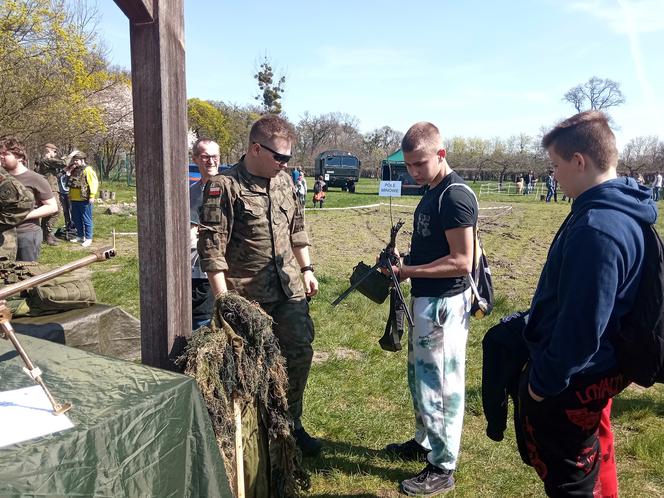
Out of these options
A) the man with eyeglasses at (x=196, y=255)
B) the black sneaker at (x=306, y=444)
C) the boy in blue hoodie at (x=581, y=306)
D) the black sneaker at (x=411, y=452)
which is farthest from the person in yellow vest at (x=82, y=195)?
the boy in blue hoodie at (x=581, y=306)

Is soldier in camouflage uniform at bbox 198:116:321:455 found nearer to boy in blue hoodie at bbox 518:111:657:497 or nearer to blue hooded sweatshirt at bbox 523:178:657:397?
boy in blue hoodie at bbox 518:111:657:497

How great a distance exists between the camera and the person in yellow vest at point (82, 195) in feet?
33.4

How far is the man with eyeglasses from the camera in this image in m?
3.90

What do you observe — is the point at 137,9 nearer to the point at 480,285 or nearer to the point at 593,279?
the point at 593,279

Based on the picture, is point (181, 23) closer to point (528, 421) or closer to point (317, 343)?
point (528, 421)

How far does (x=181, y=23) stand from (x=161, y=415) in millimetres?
1595

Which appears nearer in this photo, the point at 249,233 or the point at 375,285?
the point at 249,233

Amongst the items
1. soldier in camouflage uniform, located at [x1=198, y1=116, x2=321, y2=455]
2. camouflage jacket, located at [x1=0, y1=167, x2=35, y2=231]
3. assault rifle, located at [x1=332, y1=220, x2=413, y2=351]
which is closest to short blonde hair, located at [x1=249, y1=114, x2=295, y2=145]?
soldier in camouflage uniform, located at [x1=198, y1=116, x2=321, y2=455]

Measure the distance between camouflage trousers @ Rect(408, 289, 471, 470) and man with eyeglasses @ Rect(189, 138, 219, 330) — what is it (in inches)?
63.4

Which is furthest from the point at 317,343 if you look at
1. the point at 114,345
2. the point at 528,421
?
the point at 528,421

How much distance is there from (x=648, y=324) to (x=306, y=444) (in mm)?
2106

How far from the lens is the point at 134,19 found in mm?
1994

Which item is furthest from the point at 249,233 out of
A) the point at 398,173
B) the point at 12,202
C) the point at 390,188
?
the point at 398,173

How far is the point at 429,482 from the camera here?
2.84 m
